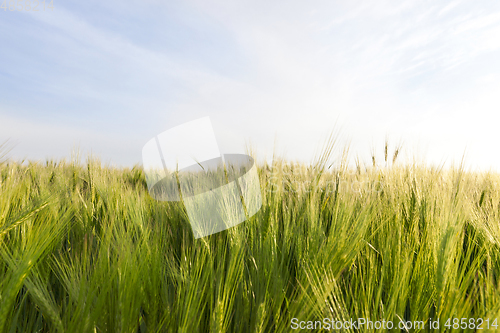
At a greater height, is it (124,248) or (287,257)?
(124,248)

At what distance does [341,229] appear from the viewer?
3.50 ft

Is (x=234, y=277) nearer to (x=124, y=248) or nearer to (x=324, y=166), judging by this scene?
(x=124, y=248)

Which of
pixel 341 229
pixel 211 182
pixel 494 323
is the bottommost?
pixel 494 323

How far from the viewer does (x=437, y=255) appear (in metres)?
0.95

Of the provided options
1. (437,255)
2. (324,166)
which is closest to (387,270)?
(437,255)

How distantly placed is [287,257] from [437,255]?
0.54m

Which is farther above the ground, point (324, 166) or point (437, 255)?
point (324, 166)

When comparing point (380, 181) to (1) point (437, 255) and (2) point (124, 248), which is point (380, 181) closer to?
(1) point (437, 255)

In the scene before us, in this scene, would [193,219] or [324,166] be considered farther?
[324,166]

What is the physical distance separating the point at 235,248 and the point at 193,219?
14.6 inches

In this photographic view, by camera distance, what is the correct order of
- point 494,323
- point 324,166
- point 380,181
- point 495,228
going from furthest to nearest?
point 380,181
point 324,166
point 495,228
point 494,323

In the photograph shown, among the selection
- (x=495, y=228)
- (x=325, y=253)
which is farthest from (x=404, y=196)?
(x=325, y=253)

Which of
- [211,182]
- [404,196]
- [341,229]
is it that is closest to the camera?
[341,229]

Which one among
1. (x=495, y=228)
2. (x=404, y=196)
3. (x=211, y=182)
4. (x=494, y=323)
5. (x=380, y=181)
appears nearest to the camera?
(x=494, y=323)
